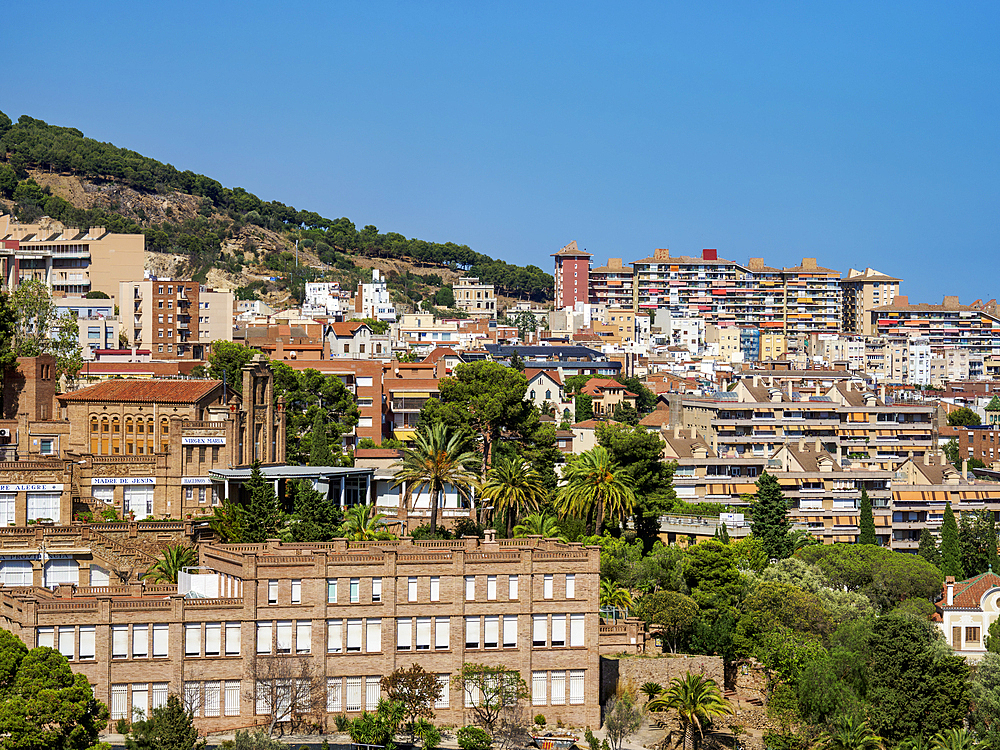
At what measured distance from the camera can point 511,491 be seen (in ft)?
255

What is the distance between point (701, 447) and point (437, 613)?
5920cm

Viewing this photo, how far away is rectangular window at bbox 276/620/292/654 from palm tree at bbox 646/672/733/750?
15.4 metres

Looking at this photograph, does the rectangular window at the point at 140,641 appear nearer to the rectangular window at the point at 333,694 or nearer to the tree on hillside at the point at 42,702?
the tree on hillside at the point at 42,702

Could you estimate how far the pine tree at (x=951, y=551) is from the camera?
309ft

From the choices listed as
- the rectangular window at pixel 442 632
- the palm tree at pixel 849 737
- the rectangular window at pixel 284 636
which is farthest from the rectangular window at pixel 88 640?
the palm tree at pixel 849 737

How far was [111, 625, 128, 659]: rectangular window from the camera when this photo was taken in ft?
170

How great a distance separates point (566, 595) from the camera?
188 ft

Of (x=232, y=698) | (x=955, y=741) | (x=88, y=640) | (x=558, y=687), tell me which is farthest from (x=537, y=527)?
(x=88, y=640)

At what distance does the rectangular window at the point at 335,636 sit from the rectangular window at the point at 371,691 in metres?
1.61

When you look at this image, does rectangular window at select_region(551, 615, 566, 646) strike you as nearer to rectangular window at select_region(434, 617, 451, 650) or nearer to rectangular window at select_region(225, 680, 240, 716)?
rectangular window at select_region(434, 617, 451, 650)

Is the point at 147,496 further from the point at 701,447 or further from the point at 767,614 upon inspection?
the point at 701,447

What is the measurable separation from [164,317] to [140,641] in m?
102

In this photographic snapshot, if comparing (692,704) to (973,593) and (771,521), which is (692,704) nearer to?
(973,593)

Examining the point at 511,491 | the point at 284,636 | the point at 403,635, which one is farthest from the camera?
the point at 511,491
